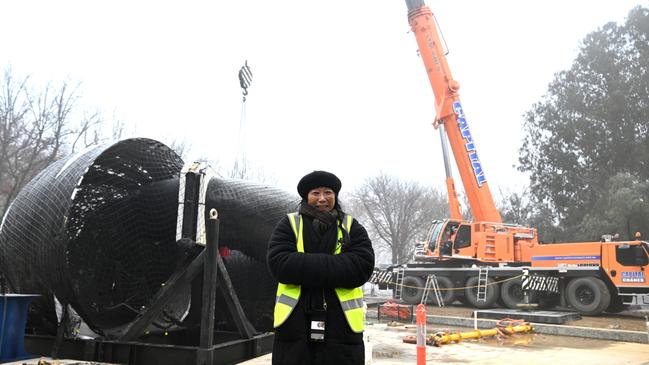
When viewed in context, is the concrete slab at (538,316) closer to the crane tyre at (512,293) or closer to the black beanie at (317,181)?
the crane tyre at (512,293)

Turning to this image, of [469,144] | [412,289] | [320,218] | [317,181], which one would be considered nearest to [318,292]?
[320,218]

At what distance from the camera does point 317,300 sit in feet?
9.59

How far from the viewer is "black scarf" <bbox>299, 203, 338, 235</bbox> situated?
3051 mm

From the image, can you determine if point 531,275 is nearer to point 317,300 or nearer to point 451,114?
point 451,114

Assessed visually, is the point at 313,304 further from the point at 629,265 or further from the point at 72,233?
the point at 629,265

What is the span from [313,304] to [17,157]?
24616mm

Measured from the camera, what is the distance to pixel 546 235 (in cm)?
3072

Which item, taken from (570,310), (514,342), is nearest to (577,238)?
(570,310)

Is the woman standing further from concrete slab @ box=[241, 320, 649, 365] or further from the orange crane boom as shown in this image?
the orange crane boom

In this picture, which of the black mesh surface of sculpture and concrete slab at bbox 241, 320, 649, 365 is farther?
concrete slab at bbox 241, 320, 649, 365

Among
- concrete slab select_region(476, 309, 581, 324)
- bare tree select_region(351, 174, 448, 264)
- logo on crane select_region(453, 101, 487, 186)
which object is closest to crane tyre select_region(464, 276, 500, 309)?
concrete slab select_region(476, 309, 581, 324)

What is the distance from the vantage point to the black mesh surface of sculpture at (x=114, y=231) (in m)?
6.17

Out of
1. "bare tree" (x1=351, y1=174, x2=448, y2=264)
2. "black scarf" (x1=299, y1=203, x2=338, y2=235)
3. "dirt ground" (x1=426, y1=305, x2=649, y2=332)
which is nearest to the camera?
"black scarf" (x1=299, y1=203, x2=338, y2=235)

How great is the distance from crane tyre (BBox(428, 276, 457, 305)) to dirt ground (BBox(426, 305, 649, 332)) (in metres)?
0.57
